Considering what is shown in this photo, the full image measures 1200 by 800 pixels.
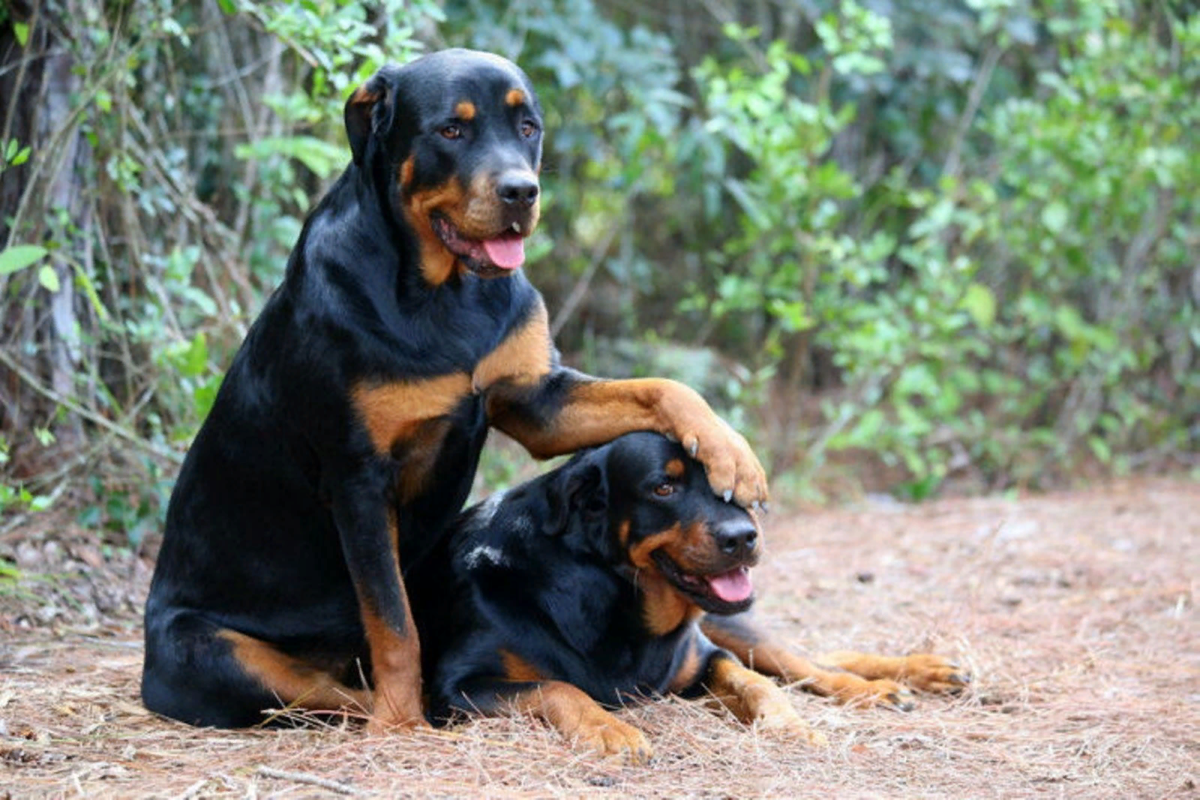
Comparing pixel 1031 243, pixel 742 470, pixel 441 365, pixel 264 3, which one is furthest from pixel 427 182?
pixel 1031 243

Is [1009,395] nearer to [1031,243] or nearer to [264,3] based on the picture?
[1031,243]

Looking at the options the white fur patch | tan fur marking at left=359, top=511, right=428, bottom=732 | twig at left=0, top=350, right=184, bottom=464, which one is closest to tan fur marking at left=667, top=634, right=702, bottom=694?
the white fur patch

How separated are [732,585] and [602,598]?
393mm

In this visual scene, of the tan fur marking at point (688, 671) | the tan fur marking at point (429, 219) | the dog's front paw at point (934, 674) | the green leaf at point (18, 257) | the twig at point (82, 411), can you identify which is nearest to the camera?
the tan fur marking at point (429, 219)

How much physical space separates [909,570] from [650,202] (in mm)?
4568

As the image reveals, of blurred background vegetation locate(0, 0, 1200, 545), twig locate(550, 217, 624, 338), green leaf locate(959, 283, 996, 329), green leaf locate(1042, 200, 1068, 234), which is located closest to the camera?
blurred background vegetation locate(0, 0, 1200, 545)

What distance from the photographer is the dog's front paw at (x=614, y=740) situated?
352cm

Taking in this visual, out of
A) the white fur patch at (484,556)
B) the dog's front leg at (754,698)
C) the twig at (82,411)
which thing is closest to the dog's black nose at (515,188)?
the white fur patch at (484,556)

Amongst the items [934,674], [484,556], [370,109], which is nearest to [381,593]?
[484,556]

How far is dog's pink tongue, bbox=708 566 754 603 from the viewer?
395cm

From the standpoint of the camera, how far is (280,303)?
391 centimetres

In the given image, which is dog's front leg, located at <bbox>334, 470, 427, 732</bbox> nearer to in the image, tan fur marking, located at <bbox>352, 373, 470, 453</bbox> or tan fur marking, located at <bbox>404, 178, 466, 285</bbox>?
tan fur marking, located at <bbox>352, 373, 470, 453</bbox>

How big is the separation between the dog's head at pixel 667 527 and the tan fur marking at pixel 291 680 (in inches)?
32.5

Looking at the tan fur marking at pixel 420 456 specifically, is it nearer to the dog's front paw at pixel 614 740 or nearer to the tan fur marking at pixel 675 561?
the tan fur marking at pixel 675 561
